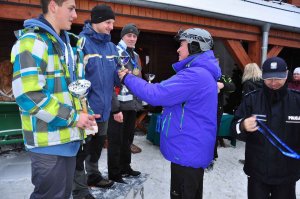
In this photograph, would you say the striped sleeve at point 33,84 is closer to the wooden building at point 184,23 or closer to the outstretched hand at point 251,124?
the outstretched hand at point 251,124

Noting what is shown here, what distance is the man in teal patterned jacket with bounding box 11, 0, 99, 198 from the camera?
1.60 meters

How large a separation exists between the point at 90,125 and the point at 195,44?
1.07m

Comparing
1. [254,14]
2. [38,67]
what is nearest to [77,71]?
[38,67]

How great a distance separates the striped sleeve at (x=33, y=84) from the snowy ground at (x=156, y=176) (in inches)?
74.4

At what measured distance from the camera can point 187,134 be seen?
2258 mm

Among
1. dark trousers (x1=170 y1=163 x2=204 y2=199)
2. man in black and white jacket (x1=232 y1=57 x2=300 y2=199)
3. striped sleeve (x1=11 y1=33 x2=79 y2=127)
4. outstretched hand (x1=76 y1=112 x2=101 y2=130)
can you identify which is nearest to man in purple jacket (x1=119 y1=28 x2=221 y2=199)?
dark trousers (x1=170 y1=163 x2=204 y2=199)

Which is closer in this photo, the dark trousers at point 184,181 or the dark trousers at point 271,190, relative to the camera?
the dark trousers at point 184,181

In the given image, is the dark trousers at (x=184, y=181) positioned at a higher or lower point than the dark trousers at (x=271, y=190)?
higher

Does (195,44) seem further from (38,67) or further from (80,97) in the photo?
(38,67)

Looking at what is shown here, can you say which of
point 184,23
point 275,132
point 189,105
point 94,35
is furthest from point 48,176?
point 184,23

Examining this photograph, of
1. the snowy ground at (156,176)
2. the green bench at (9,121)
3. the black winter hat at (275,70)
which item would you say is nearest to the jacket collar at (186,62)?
the black winter hat at (275,70)

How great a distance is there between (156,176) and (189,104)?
2.54 meters

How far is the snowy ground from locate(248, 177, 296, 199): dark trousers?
138 centimetres

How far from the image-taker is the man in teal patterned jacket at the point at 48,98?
160 cm
